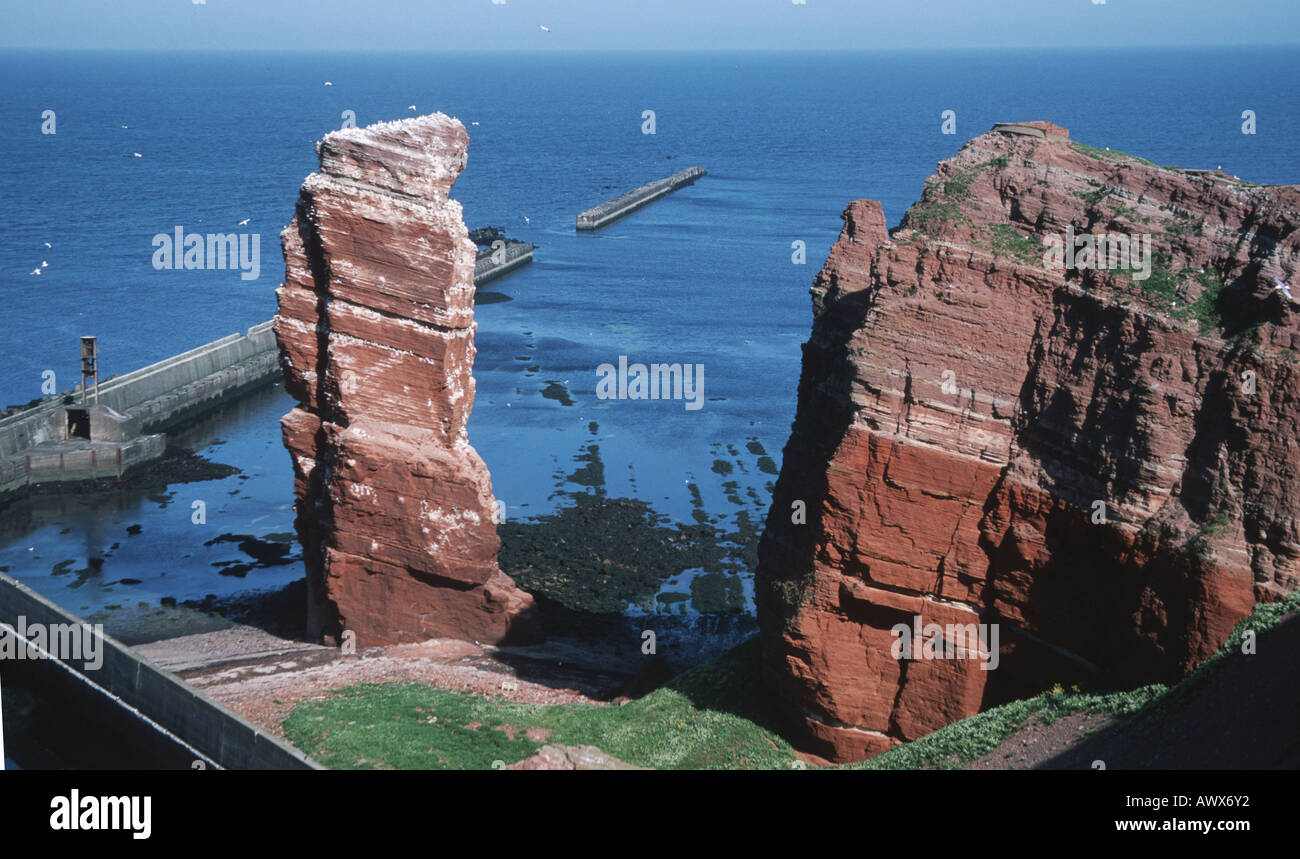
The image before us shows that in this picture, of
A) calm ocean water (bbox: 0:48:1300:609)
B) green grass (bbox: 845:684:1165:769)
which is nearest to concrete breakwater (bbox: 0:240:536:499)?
calm ocean water (bbox: 0:48:1300:609)

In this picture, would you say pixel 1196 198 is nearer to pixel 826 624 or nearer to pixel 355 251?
pixel 826 624

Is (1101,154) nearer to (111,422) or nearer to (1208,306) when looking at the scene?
(1208,306)

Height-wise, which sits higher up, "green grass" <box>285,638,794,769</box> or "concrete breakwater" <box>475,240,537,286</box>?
"concrete breakwater" <box>475,240,537,286</box>

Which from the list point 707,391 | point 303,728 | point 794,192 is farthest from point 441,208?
point 794,192

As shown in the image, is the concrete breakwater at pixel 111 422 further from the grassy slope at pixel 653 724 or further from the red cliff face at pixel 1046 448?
the red cliff face at pixel 1046 448

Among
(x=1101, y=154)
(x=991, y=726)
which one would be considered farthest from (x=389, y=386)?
(x=1101, y=154)

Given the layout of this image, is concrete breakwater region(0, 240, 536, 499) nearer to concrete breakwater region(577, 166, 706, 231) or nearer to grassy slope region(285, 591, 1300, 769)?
grassy slope region(285, 591, 1300, 769)
